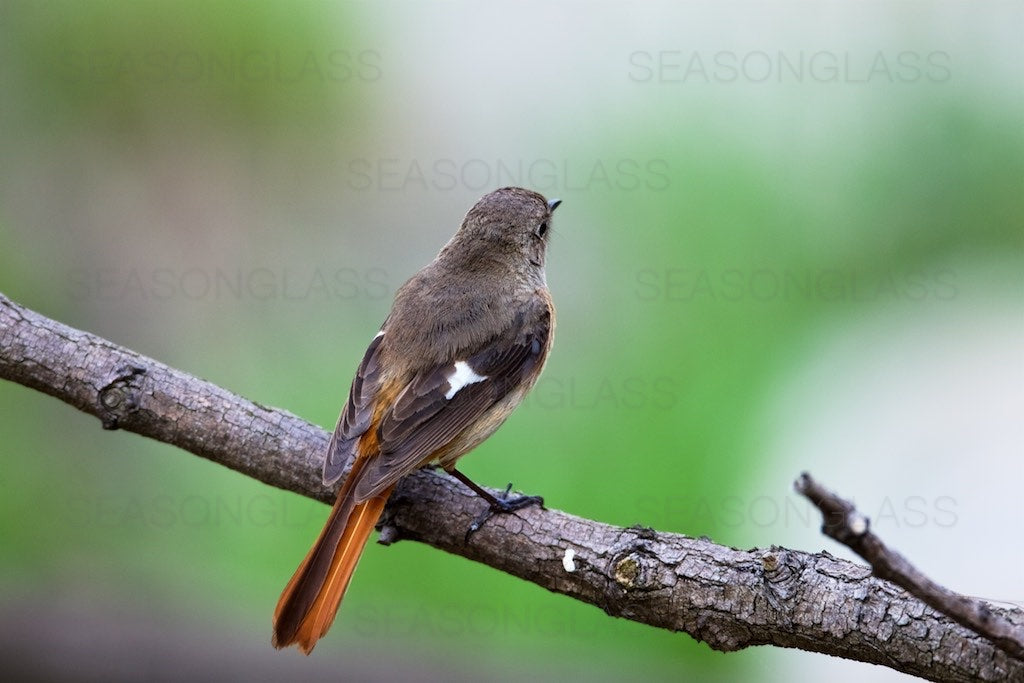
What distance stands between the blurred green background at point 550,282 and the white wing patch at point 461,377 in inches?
36.8

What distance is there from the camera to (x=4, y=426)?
4.84 metres

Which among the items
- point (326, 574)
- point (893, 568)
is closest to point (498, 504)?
point (326, 574)

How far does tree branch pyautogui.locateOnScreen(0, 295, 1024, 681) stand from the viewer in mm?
2367

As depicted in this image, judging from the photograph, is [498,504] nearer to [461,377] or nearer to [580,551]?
[580,551]

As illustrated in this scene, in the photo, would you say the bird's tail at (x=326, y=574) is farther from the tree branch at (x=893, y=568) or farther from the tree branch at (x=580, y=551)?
the tree branch at (x=893, y=568)

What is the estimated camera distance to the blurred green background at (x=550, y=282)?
14.0ft

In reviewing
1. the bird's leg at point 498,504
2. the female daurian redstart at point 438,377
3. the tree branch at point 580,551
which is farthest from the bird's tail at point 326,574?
the bird's leg at point 498,504

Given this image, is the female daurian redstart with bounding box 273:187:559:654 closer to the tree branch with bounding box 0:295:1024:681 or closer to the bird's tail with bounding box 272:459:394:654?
the bird's tail with bounding box 272:459:394:654

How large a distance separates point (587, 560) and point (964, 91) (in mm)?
3409

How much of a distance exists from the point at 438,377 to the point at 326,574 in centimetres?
Result: 77

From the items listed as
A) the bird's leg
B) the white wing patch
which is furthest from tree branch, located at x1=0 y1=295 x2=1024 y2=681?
the white wing patch

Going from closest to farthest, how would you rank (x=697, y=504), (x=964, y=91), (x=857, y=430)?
(x=697, y=504) < (x=857, y=430) < (x=964, y=91)

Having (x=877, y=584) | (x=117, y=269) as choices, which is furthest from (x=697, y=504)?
(x=117, y=269)

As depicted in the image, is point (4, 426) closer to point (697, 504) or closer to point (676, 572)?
point (697, 504)
